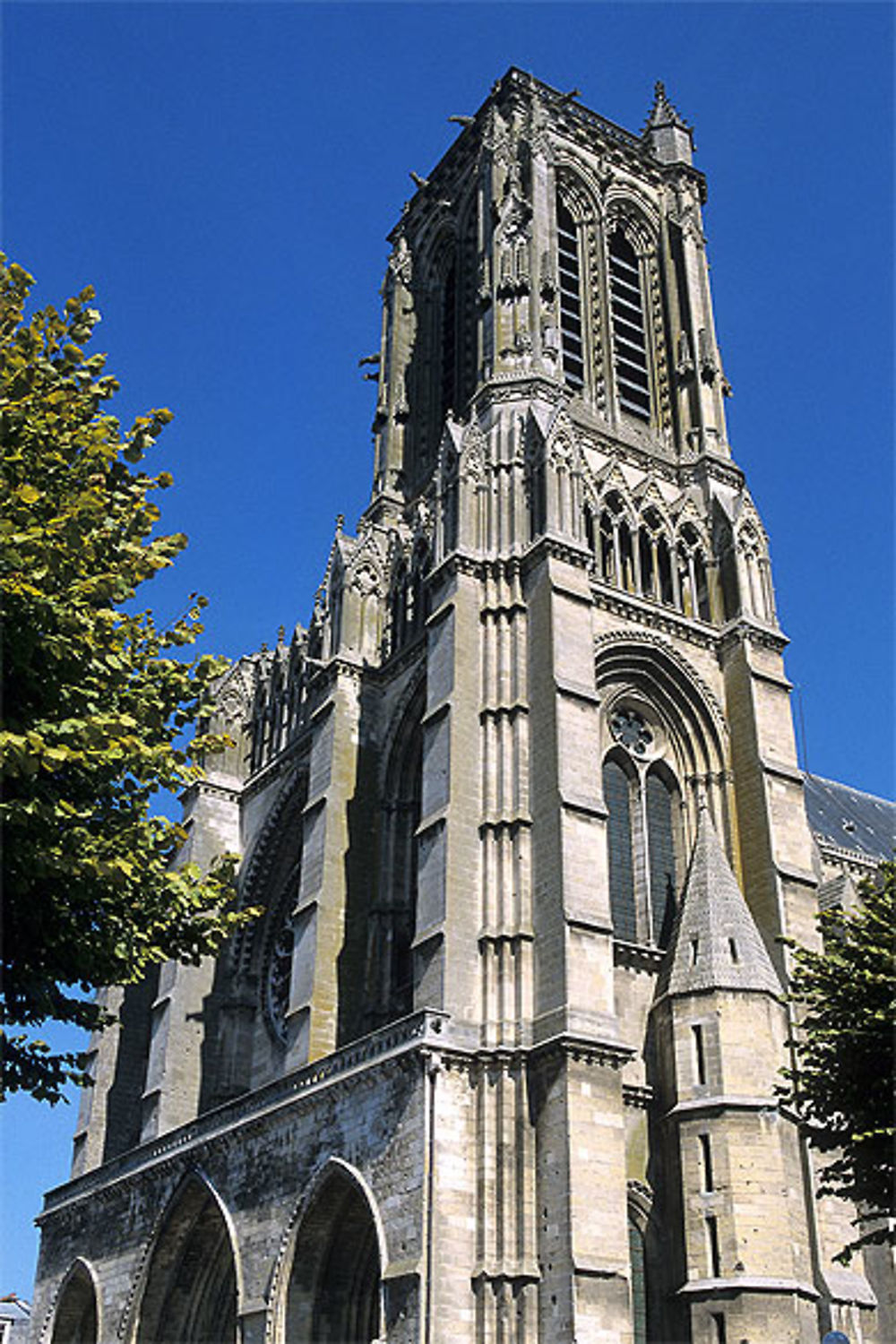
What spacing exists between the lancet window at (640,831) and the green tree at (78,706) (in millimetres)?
13466

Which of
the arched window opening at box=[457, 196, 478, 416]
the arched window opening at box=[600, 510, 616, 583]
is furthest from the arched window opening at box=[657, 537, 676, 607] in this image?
the arched window opening at box=[457, 196, 478, 416]

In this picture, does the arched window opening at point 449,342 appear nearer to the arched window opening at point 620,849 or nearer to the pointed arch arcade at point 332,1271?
the arched window opening at point 620,849

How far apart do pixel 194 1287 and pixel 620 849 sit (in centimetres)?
1167

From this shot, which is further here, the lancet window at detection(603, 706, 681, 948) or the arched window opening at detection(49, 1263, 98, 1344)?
the arched window opening at detection(49, 1263, 98, 1344)

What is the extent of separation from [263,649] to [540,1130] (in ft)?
66.7

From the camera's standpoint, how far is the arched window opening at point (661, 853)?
2664 cm

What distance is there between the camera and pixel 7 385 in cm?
1238

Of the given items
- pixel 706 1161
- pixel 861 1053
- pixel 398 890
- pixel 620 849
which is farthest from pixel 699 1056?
pixel 398 890

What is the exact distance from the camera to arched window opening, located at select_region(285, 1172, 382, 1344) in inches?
893

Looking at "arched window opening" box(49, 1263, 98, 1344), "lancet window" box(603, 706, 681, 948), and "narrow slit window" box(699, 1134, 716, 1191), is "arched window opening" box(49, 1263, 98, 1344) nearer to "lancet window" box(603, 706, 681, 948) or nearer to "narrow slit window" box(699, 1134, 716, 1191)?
"lancet window" box(603, 706, 681, 948)

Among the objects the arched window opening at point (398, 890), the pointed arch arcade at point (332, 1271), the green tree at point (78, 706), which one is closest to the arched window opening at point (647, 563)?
the arched window opening at point (398, 890)

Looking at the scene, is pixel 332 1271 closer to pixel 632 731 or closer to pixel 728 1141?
pixel 728 1141

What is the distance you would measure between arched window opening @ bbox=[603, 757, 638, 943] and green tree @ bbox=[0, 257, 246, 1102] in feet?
43.3

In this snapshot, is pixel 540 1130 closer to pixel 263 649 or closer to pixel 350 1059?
pixel 350 1059
